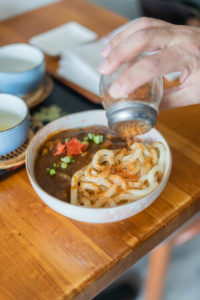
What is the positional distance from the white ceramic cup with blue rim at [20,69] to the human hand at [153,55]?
482 mm

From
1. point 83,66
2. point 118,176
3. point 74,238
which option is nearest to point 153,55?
point 118,176

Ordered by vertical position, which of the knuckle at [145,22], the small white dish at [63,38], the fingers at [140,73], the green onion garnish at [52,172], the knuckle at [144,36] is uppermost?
the knuckle at [144,36]

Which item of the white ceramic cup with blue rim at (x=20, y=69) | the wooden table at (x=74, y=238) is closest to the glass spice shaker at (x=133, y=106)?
the wooden table at (x=74, y=238)

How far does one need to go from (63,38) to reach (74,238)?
129 cm

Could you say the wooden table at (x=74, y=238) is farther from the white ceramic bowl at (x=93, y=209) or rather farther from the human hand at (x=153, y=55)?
the human hand at (x=153, y=55)

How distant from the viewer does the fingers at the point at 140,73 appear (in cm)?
85

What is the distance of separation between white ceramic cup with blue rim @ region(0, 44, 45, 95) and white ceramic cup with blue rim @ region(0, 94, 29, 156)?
170 millimetres

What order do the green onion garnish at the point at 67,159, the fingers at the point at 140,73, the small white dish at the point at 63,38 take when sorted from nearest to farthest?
the fingers at the point at 140,73 < the green onion garnish at the point at 67,159 < the small white dish at the point at 63,38

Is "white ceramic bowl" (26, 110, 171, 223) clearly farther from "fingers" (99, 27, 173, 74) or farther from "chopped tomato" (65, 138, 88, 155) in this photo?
"fingers" (99, 27, 173, 74)

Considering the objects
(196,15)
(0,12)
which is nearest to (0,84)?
(0,12)

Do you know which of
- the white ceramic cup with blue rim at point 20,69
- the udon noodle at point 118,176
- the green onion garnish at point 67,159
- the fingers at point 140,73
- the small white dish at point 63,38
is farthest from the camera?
the small white dish at point 63,38

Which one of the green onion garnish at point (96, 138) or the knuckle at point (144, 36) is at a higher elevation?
the knuckle at point (144, 36)

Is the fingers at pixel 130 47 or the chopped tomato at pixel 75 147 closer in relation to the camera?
the fingers at pixel 130 47

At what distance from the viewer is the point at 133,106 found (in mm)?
909
